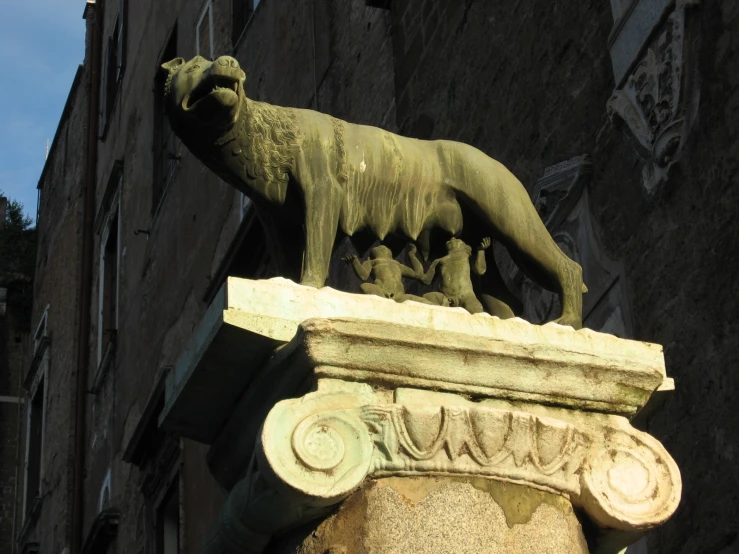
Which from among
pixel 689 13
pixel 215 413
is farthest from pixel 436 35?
pixel 215 413

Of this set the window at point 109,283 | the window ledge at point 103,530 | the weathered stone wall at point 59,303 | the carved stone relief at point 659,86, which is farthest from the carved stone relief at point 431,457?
the weathered stone wall at point 59,303

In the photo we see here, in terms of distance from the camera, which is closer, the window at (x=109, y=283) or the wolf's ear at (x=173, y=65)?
the wolf's ear at (x=173, y=65)

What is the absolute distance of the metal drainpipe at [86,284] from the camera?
16891 millimetres

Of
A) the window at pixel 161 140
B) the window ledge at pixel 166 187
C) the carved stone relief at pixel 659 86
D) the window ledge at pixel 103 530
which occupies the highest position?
the window at pixel 161 140

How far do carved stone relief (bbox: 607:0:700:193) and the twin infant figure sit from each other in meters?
2.02

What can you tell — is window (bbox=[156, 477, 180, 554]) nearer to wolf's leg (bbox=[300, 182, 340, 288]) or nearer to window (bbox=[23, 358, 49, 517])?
window (bbox=[23, 358, 49, 517])

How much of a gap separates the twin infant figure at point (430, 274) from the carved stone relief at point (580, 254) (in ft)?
7.05

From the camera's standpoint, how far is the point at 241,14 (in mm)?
13867

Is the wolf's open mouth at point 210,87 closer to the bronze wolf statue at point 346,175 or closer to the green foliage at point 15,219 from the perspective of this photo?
the bronze wolf statue at point 346,175

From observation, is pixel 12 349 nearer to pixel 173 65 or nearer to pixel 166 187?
pixel 166 187

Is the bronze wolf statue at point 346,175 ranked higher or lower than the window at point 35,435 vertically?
higher

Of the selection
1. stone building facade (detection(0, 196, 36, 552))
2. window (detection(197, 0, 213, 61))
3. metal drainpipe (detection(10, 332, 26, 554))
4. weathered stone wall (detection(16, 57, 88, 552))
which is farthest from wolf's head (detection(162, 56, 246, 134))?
stone building facade (detection(0, 196, 36, 552))

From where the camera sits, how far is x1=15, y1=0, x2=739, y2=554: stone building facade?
5.42 m

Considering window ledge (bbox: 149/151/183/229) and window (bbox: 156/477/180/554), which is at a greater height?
window ledge (bbox: 149/151/183/229)
